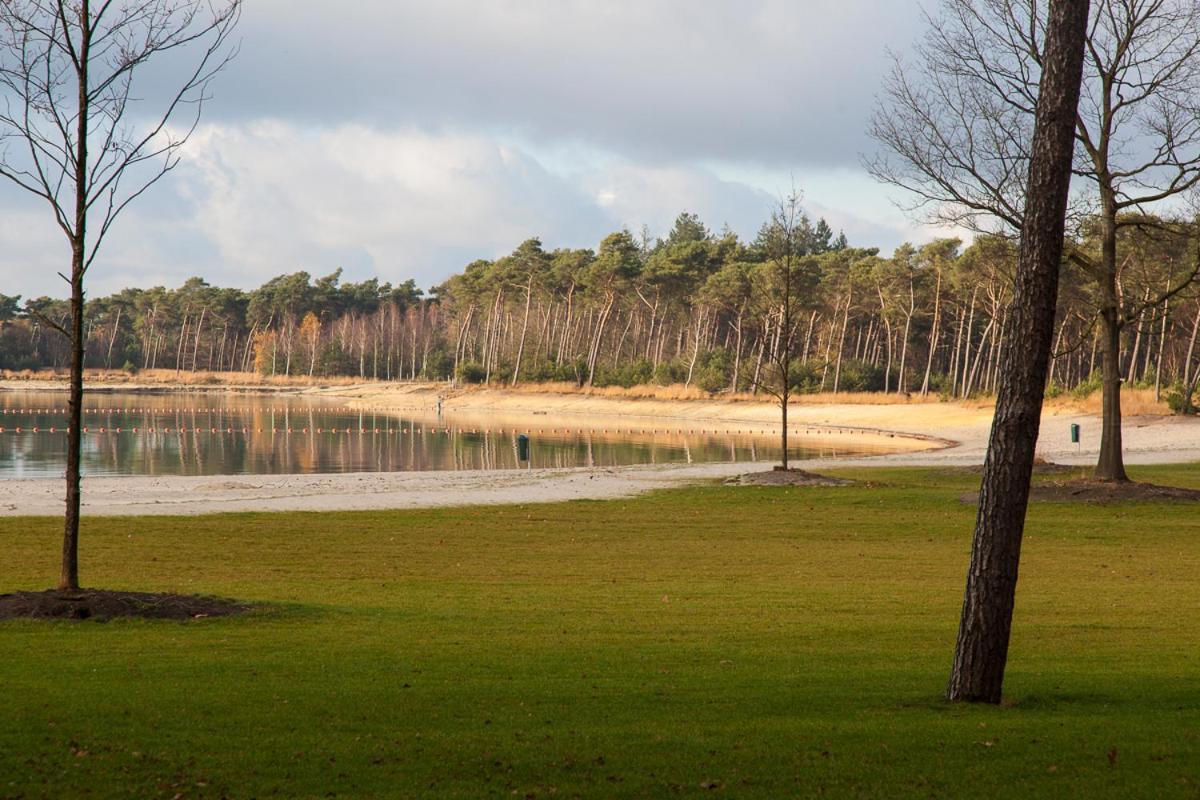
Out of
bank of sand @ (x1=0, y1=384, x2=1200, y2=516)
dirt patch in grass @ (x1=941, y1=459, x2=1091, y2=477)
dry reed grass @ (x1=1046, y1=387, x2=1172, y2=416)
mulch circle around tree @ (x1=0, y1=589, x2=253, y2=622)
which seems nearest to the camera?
mulch circle around tree @ (x1=0, y1=589, x2=253, y2=622)

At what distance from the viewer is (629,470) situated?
136 ft

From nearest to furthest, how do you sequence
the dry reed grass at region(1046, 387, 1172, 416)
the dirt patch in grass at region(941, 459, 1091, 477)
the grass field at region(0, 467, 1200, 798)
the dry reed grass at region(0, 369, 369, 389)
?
the grass field at region(0, 467, 1200, 798) → the dirt patch in grass at region(941, 459, 1091, 477) → the dry reed grass at region(1046, 387, 1172, 416) → the dry reed grass at region(0, 369, 369, 389)

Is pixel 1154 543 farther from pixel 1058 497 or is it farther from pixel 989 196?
pixel 989 196

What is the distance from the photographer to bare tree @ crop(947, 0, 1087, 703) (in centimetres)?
837

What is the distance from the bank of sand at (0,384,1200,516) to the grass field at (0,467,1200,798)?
9.81 metres

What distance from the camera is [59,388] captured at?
488 ft

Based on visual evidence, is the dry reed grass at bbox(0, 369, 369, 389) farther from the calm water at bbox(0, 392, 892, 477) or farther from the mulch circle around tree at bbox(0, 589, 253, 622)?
the mulch circle around tree at bbox(0, 589, 253, 622)

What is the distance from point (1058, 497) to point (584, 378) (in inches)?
3410

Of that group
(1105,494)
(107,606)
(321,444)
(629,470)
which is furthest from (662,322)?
(107,606)

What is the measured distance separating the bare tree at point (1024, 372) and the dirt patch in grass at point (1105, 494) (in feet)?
61.1

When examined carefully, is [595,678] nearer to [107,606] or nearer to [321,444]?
[107,606]

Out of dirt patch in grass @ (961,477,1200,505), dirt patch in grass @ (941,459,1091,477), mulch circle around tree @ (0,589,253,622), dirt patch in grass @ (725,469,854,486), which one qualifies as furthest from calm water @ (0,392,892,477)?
mulch circle around tree @ (0,589,253,622)

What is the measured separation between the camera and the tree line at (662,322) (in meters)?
77.1

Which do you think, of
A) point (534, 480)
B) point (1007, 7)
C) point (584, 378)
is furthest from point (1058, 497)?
point (584, 378)
